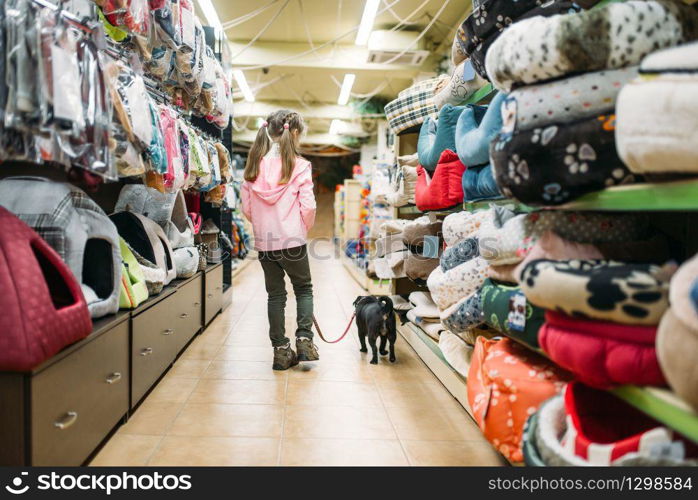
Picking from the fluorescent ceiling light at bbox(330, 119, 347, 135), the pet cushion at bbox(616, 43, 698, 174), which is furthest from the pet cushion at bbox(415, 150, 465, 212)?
the fluorescent ceiling light at bbox(330, 119, 347, 135)

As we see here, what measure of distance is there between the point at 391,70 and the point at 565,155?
6.62 m

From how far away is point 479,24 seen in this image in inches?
69.4

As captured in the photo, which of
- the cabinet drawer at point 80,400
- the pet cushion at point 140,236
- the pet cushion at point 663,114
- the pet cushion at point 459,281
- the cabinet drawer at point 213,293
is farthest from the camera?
the cabinet drawer at point 213,293

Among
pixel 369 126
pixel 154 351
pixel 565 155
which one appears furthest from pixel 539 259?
pixel 369 126

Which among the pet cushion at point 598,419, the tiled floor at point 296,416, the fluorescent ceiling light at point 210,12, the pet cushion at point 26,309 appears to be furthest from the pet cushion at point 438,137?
the fluorescent ceiling light at point 210,12

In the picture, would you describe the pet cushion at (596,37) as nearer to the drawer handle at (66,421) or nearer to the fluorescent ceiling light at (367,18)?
the drawer handle at (66,421)

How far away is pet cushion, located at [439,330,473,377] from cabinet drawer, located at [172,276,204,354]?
4.67ft

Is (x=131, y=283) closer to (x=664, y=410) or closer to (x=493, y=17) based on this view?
(x=493, y=17)

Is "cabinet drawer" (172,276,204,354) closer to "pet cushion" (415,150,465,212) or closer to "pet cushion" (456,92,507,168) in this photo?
"pet cushion" (415,150,465,212)

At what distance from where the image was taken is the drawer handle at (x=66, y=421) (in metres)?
1.44

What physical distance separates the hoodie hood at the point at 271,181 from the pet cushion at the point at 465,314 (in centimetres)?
119

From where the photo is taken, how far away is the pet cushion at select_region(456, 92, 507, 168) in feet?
6.11

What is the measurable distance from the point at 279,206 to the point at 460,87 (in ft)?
3.66
